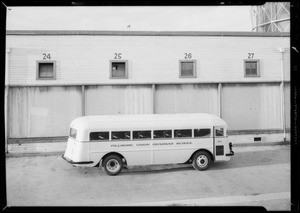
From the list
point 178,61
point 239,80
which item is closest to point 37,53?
point 178,61

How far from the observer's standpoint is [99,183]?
9570mm

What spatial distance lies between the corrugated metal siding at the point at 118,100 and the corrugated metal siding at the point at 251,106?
17.6ft

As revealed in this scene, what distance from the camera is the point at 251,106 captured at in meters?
16.0

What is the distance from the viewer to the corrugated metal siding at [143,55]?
14.0 metres

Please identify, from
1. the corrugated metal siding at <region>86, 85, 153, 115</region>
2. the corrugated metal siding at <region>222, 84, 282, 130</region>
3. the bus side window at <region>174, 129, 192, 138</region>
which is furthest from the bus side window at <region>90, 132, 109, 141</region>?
the corrugated metal siding at <region>222, 84, 282, 130</region>

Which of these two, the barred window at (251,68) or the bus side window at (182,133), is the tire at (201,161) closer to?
the bus side window at (182,133)

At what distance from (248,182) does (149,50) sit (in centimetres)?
945

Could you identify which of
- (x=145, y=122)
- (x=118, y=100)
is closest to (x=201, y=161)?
(x=145, y=122)

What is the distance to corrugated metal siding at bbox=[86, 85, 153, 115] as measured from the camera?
48.4ft

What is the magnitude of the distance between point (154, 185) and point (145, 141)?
2105mm

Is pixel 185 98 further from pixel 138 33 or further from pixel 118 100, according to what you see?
pixel 138 33

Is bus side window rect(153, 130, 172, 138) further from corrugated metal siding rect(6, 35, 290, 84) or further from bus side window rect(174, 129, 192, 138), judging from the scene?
corrugated metal siding rect(6, 35, 290, 84)

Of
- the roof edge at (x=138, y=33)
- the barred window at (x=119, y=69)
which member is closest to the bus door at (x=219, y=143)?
the barred window at (x=119, y=69)

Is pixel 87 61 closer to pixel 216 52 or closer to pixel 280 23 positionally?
pixel 216 52
